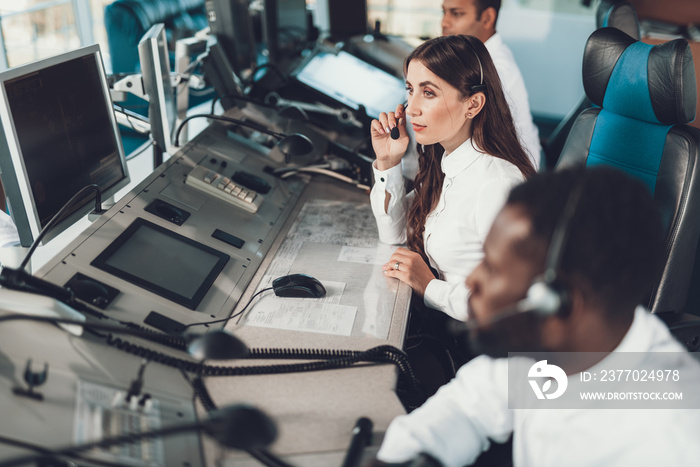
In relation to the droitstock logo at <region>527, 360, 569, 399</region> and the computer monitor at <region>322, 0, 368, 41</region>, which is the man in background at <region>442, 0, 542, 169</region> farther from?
the droitstock logo at <region>527, 360, 569, 399</region>

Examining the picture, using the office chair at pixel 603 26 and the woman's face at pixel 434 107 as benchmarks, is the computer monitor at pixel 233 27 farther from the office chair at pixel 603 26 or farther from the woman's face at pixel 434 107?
the office chair at pixel 603 26

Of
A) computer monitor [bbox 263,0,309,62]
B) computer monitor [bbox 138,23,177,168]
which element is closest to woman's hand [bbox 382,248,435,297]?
computer monitor [bbox 138,23,177,168]

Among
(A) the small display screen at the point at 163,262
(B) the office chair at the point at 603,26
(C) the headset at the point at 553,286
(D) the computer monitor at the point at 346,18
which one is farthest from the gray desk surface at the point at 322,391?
(D) the computer monitor at the point at 346,18

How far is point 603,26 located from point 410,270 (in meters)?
1.40

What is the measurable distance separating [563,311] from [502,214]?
0.14 meters

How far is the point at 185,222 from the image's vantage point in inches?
50.8

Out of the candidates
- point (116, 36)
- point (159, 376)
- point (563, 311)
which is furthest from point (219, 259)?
point (116, 36)

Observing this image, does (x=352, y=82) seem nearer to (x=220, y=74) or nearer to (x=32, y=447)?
(x=220, y=74)

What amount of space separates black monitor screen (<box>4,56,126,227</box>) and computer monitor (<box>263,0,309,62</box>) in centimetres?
127

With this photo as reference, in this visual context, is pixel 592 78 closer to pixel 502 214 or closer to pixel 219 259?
pixel 502 214

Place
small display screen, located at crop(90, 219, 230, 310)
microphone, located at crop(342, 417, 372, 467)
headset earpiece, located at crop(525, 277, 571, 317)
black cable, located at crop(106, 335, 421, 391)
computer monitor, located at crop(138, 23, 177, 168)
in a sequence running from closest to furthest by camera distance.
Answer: headset earpiece, located at crop(525, 277, 571, 317) → microphone, located at crop(342, 417, 372, 467) → black cable, located at crop(106, 335, 421, 391) → small display screen, located at crop(90, 219, 230, 310) → computer monitor, located at crop(138, 23, 177, 168)

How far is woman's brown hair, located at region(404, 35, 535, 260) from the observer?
4.42 feet

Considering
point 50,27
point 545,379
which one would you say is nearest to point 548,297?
point 545,379

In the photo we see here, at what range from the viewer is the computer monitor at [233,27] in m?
2.01
